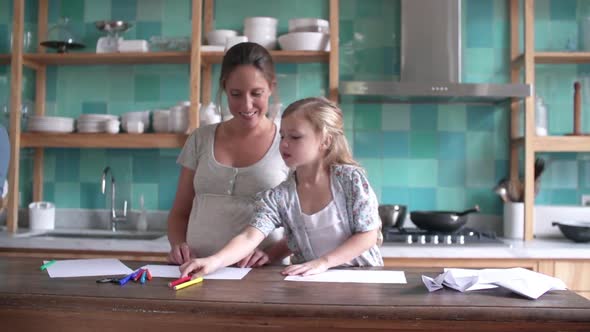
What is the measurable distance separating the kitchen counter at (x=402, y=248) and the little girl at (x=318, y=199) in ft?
2.83

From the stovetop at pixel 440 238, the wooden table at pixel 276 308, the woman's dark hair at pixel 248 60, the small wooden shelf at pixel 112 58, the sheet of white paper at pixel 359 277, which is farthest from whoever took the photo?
the small wooden shelf at pixel 112 58

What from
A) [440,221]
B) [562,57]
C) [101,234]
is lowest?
[101,234]

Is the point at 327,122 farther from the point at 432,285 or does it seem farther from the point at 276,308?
the point at 276,308

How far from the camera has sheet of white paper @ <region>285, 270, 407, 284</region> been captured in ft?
4.98

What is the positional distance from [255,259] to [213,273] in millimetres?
220

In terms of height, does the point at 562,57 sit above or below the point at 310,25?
below

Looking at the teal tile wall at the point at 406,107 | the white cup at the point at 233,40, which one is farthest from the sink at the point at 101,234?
the white cup at the point at 233,40

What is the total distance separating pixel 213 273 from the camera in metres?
1.60

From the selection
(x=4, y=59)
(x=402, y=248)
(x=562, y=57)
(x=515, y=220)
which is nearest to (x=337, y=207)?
(x=402, y=248)

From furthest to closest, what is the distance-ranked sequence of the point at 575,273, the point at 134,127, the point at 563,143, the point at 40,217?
the point at 40,217, the point at 134,127, the point at 563,143, the point at 575,273

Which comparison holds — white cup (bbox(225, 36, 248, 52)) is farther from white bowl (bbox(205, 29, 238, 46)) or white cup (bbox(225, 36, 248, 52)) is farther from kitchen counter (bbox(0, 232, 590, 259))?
kitchen counter (bbox(0, 232, 590, 259))

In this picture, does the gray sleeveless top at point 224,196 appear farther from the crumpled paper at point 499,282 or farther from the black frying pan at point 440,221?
the black frying pan at point 440,221

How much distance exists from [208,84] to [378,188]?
113 centimetres

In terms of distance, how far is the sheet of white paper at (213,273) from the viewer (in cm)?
155
